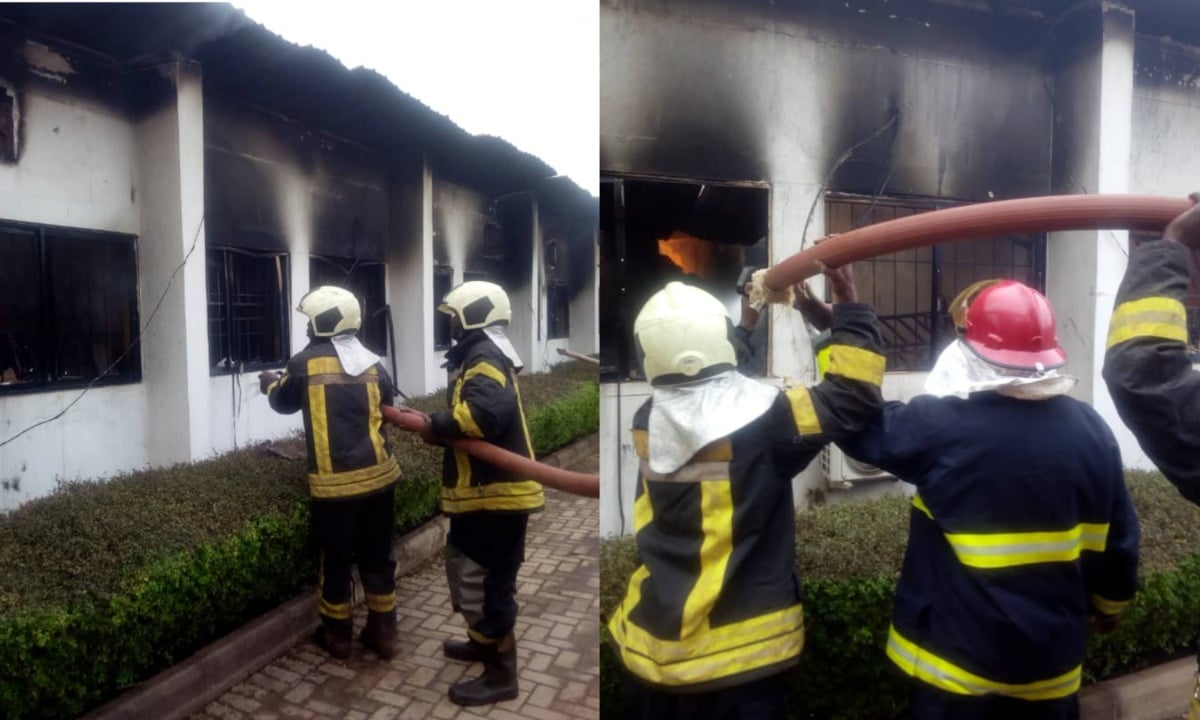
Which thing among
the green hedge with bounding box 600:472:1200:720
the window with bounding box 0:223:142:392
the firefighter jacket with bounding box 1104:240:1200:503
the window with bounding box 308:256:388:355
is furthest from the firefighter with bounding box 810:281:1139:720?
the window with bounding box 0:223:142:392

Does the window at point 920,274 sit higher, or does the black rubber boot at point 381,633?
the window at point 920,274

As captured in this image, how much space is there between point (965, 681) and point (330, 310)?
1.80 metres

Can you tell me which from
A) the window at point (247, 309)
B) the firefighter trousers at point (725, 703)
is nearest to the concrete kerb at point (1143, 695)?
the firefighter trousers at point (725, 703)

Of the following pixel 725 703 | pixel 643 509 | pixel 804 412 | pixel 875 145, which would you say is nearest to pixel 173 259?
pixel 643 509

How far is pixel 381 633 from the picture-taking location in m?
2.04

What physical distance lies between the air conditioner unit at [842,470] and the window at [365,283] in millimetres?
1350

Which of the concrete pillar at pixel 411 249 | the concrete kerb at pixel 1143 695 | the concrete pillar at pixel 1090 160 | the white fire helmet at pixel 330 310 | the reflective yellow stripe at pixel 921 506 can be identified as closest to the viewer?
the reflective yellow stripe at pixel 921 506

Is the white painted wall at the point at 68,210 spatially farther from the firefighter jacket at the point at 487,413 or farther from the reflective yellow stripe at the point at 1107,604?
the reflective yellow stripe at the point at 1107,604

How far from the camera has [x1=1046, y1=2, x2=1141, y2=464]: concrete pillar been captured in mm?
1978

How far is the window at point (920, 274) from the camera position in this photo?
193 cm

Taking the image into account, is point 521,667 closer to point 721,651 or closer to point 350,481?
point 721,651

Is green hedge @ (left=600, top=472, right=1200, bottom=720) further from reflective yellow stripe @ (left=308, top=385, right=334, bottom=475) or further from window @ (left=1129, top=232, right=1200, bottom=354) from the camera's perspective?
reflective yellow stripe @ (left=308, top=385, right=334, bottom=475)

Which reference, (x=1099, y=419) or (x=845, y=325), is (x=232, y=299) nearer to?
(x=845, y=325)

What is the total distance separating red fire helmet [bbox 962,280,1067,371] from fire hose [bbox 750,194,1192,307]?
0.17 m
